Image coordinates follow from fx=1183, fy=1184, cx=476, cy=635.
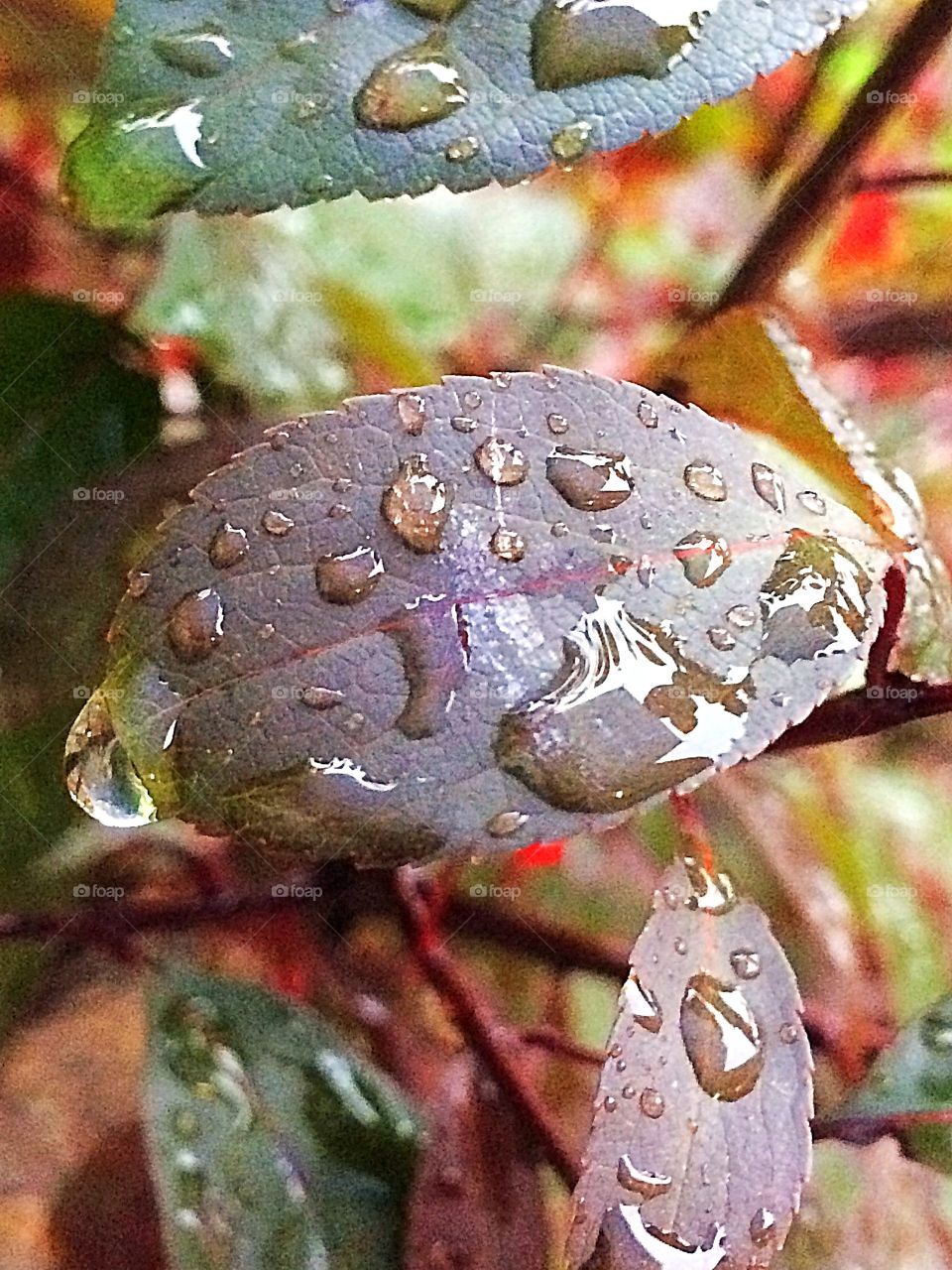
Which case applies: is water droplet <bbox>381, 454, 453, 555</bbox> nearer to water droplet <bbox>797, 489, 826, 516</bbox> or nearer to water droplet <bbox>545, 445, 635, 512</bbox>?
water droplet <bbox>545, 445, 635, 512</bbox>

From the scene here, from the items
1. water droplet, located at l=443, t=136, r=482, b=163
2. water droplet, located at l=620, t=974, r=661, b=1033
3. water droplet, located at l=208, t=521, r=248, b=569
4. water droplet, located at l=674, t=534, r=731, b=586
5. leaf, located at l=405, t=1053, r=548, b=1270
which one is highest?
water droplet, located at l=443, t=136, r=482, b=163

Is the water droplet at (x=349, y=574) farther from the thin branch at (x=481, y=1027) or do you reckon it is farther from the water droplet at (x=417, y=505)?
the thin branch at (x=481, y=1027)

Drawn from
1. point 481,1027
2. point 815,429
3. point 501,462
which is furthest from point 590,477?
point 481,1027

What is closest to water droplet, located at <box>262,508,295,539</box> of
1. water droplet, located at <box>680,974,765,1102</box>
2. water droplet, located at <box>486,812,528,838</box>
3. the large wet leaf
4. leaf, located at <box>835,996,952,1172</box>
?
the large wet leaf

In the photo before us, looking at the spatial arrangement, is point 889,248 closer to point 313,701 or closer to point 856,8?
point 856,8

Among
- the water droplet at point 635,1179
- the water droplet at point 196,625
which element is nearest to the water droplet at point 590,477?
the water droplet at point 196,625

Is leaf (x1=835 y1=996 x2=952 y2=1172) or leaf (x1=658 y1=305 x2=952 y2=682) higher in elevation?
leaf (x1=658 y1=305 x2=952 y2=682)

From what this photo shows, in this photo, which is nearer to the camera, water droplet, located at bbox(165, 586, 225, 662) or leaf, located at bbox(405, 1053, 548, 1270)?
water droplet, located at bbox(165, 586, 225, 662)
